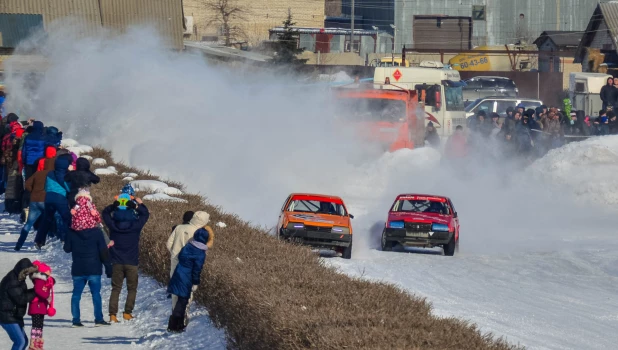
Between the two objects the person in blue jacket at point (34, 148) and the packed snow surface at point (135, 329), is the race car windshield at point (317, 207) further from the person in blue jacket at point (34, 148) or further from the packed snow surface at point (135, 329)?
the packed snow surface at point (135, 329)

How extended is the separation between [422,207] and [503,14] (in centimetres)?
6281

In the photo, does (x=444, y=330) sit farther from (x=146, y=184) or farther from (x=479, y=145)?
(x=479, y=145)

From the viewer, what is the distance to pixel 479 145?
32156mm

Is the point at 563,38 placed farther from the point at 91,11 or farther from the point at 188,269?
the point at 188,269

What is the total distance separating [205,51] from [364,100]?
73.3ft

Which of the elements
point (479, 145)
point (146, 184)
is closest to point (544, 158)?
point (479, 145)

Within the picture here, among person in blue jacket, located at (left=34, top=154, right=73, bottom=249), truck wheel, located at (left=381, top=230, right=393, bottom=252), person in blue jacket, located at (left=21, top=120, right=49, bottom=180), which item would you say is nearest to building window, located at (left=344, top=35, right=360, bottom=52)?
truck wheel, located at (left=381, top=230, right=393, bottom=252)

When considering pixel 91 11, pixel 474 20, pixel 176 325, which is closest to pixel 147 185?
pixel 176 325

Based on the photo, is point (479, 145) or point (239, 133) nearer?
point (239, 133)

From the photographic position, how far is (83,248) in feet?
39.2

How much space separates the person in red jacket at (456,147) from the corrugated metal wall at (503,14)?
161 ft

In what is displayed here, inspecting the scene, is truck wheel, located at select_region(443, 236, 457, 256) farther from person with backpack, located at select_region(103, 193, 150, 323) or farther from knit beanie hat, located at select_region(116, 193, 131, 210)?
knit beanie hat, located at select_region(116, 193, 131, 210)

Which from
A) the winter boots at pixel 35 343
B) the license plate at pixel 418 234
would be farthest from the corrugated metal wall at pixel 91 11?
the winter boots at pixel 35 343

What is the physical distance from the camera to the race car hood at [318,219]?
1966 cm
